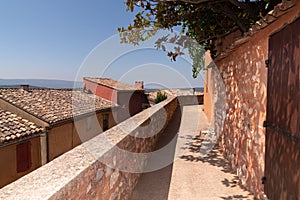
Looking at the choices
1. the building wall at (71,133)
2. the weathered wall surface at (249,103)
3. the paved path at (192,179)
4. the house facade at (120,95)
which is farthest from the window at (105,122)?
the weathered wall surface at (249,103)

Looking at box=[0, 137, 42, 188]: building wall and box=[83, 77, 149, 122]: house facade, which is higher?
box=[83, 77, 149, 122]: house facade

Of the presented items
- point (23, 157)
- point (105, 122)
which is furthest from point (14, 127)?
point (105, 122)

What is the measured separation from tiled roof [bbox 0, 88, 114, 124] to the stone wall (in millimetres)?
10052

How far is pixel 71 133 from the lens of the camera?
48.4 feet

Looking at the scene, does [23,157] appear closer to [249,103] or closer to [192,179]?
[192,179]

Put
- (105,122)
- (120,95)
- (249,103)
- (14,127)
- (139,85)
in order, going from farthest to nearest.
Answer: (139,85)
(120,95)
(105,122)
(14,127)
(249,103)

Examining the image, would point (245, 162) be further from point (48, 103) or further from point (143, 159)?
point (48, 103)

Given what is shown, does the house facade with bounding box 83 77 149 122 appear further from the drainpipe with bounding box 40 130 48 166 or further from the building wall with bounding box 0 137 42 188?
the building wall with bounding box 0 137 42 188

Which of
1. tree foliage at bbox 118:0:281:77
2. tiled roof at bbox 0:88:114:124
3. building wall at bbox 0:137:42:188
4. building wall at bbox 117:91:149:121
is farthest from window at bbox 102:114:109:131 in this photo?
tree foliage at bbox 118:0:281:77

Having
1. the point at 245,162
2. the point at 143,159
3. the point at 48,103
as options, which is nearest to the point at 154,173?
the point at 143,159

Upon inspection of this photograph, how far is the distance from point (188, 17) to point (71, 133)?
1177 cm

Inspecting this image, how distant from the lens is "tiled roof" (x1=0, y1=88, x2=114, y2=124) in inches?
512

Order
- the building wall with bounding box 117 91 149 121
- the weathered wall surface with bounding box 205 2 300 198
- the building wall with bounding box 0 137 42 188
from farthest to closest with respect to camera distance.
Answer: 1. the building wall with bounding box 117 91 149 121
2. the building wall with bounding box 0 137 42 188
3. the weathered wall surface with bounding box 205 2 300 198

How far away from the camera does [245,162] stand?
410 cm
